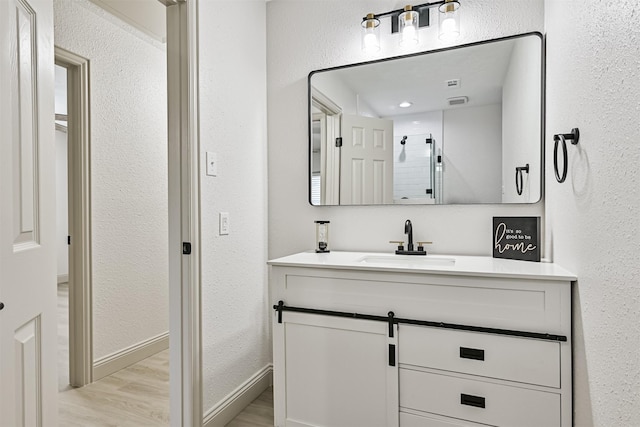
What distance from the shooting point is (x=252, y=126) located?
226 centimetres

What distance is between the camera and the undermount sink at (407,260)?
5.96 feet

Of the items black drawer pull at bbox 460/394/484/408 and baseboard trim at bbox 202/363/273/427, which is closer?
black drawer pull at bbox 460/394/484/408

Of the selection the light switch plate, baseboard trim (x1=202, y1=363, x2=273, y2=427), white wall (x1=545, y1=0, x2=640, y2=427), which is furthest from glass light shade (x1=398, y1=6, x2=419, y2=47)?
baseboard trim (x1=202, y1=363, x2=273, y2=427)

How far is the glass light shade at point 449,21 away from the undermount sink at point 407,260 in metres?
1.13

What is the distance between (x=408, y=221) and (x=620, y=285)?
116 centimetres

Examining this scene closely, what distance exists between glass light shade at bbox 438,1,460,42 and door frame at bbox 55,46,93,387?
2.13 metres

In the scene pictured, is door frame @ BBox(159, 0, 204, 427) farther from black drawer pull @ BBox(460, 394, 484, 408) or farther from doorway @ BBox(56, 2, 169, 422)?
black drawer pull @ BBox(460, 394, 484, 408)

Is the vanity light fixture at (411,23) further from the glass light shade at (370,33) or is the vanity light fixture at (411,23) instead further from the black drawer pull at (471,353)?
the black drawer pull at (471,353)

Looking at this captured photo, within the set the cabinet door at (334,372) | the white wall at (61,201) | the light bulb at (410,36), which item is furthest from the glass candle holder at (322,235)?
the white wall at (61,201)

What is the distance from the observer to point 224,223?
77.4 inches

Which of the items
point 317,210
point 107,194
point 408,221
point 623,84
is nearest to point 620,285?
point 623,84

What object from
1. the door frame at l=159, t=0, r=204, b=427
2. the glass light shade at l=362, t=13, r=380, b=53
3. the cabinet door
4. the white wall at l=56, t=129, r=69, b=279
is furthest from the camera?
Answer: the white wall at l=56, t=129, r=69, b=279

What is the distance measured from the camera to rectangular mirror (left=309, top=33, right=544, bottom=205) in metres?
1.87

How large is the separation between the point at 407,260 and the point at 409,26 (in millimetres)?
1212
